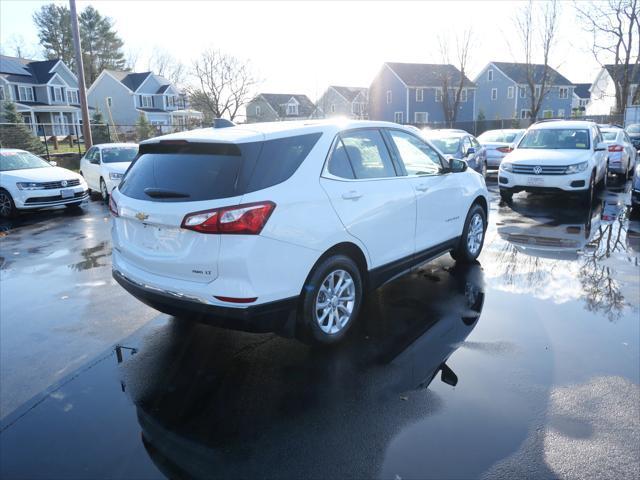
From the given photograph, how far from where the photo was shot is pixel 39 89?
51188 mm

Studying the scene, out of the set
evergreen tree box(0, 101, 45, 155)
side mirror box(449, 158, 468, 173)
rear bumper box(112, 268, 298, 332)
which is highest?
evergreen tree box(0, 101, 45, 155)

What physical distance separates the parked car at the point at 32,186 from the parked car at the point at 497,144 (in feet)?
44.4

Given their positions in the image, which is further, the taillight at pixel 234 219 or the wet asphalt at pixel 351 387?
the taillight at pixel 234 219

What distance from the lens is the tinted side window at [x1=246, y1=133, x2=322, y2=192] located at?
11.7ft

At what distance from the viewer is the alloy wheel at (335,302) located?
13.4ft

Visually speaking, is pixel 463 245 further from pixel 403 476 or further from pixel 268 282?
pixel 403 476

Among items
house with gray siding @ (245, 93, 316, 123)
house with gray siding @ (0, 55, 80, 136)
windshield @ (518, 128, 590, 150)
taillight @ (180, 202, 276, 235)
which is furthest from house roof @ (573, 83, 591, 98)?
taillight @ (180, 202, 276, 235)

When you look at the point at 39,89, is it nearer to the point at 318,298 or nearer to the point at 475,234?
the point at 475,234

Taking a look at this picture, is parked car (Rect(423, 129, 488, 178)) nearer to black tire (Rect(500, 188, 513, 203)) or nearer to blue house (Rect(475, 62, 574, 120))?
black tire (Rect(500, 188, 513, 203))

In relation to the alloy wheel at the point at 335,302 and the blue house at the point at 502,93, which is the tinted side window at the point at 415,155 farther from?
the blue house at the point at 502,93

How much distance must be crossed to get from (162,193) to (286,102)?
216ft

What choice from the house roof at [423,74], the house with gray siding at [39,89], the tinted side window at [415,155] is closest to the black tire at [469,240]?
the tinted side window at [415,155]

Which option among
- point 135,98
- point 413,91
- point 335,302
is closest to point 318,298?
point 335,302

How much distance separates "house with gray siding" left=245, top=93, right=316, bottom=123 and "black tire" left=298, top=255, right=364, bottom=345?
61.1 meters
